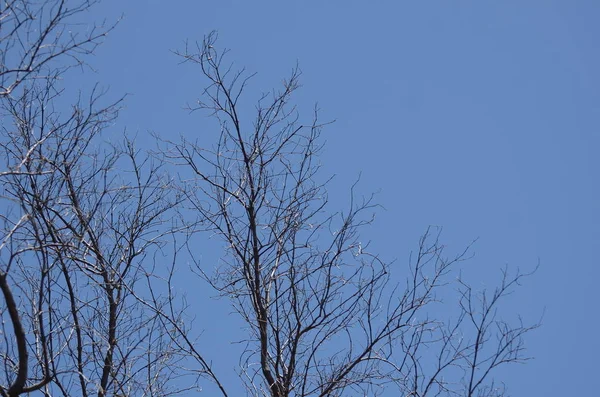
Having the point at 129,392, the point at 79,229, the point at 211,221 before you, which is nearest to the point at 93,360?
the point at 129,392

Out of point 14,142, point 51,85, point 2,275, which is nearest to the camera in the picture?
point 2,275

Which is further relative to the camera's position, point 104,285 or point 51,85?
point 104,285

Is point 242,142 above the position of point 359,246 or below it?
above

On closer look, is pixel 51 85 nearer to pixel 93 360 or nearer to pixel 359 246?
pixel 93 360

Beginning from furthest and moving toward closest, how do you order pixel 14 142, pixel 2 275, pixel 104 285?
pixel 104 285 < pixel 14 142 < pixel 2 275

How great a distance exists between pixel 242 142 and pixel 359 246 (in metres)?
1.14

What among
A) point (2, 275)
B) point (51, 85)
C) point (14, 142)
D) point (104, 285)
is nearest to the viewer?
point (2, 275)

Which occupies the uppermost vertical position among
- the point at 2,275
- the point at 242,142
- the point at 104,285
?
the point at 242,142

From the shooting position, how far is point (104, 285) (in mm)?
6164

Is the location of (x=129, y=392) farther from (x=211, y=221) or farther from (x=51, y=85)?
(x=51, y=85)

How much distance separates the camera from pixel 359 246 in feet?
18.7

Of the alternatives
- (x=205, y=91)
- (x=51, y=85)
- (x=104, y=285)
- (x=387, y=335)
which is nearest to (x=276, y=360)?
(x=387, y=335)

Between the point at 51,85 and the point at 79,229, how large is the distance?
1.17 metres

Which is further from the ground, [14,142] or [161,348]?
[14,142]
